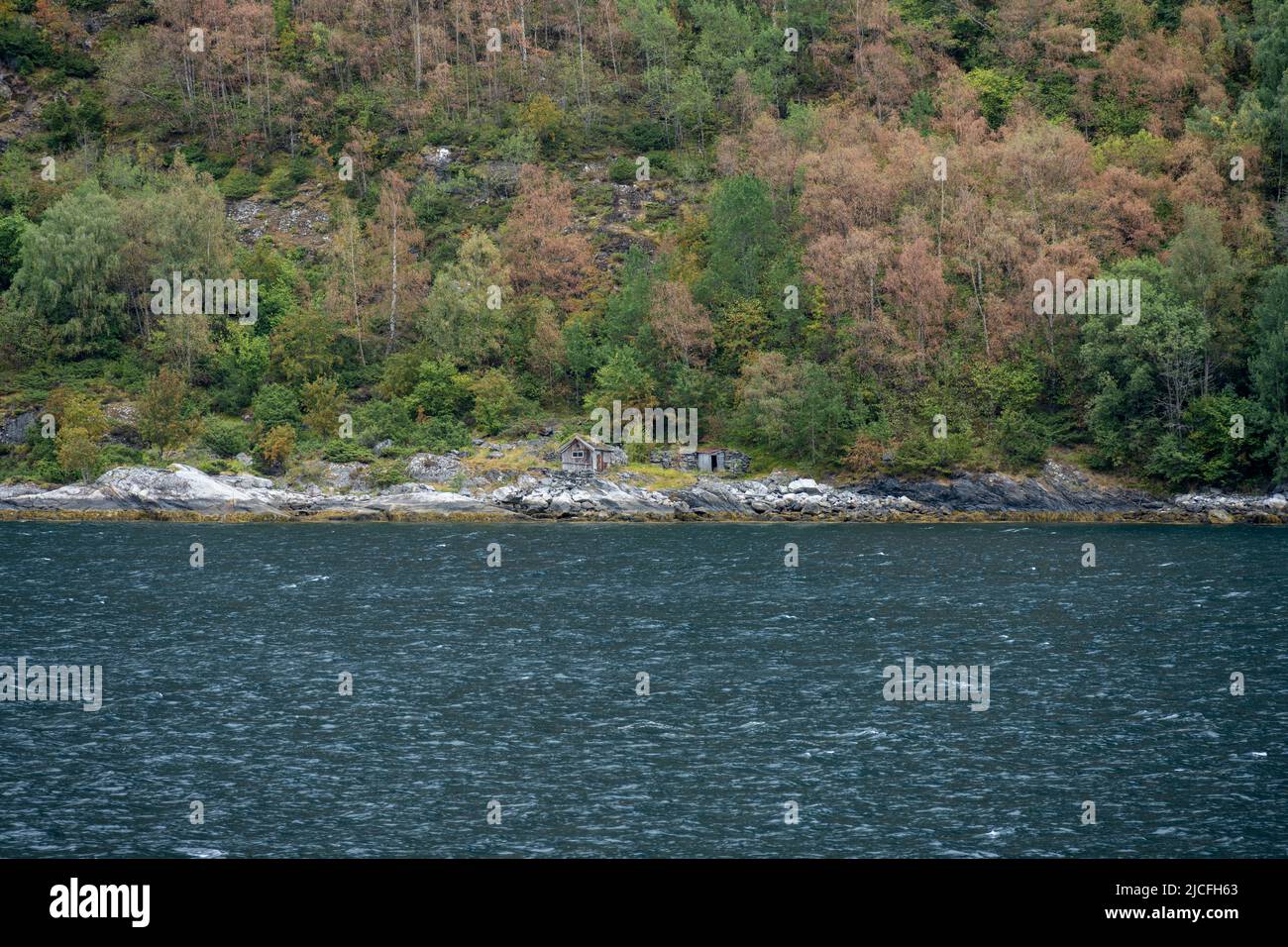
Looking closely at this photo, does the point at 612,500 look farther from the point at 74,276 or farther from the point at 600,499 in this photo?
the point at 74,276

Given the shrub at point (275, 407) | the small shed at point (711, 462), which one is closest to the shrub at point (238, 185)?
the shrub at point (275, 407)

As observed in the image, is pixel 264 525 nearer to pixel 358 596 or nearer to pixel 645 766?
pixel 358 596

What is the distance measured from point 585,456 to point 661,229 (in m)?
32.3

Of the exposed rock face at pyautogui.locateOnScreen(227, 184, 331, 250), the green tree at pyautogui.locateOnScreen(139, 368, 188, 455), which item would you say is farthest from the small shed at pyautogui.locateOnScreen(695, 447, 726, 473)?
the exposed rock face at pyautogui.locateOnScreen(227, 184, 331, 250)

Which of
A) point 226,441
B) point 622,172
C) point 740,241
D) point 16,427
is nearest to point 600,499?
point 740,241

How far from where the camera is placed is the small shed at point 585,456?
8744cm

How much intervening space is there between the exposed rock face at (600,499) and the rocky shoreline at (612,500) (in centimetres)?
7

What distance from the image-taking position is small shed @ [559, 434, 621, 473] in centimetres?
8744

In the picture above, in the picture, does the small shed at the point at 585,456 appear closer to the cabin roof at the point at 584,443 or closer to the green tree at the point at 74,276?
the cabin roof at the point at 584,443

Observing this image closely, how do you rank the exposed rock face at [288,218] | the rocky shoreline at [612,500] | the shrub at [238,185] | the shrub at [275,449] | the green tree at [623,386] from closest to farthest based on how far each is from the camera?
the rocky shoreline at [612,500] < the shrub at [275,449] < the green tree at [623,386] < the exposed rock face at [288,218] < the shrub at [238,185]

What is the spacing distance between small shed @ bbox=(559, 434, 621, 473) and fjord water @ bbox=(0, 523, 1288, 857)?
2317cm

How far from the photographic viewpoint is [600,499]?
85.1 metres

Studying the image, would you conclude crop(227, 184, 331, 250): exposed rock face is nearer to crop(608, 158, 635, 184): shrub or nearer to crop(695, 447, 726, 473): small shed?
crop(608, 158, 635, 184): shrub

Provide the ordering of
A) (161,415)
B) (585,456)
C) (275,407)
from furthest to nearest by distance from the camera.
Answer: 1. (275,407)
2. (161,415)
3. (585,456)
